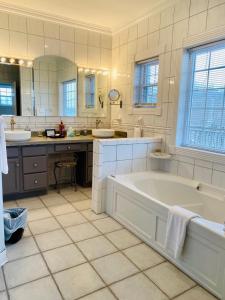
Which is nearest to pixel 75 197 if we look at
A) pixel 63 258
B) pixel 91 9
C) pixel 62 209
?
pixel 62 209

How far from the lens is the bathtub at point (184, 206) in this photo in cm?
163

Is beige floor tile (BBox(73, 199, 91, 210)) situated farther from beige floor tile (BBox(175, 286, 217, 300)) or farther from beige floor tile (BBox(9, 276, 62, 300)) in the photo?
beige floor tile (BBox(175, 286, 217, 300))

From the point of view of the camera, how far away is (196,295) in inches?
64.9

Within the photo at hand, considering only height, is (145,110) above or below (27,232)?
above

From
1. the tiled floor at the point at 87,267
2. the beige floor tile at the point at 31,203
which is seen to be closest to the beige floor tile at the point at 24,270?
the tiled floor at the point at 87,267

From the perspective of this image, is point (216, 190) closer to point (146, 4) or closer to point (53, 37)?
point (146, 4)

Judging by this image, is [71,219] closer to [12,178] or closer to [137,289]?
[12,178]

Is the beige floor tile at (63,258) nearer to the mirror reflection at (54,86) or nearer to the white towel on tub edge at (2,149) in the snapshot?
the white towel on tub edge at (2,149)

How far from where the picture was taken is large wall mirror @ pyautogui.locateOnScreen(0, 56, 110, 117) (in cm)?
336

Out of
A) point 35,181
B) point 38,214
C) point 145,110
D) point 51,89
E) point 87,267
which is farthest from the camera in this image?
point 51,89

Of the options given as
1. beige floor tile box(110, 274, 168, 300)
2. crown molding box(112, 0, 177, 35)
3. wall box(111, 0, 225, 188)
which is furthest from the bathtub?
crown molding box(112, 0, 177, 35)

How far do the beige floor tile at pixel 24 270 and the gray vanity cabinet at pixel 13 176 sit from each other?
4.45 ft

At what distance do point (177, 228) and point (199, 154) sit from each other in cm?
112

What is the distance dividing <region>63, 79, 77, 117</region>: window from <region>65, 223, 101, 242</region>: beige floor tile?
6.56 ft
